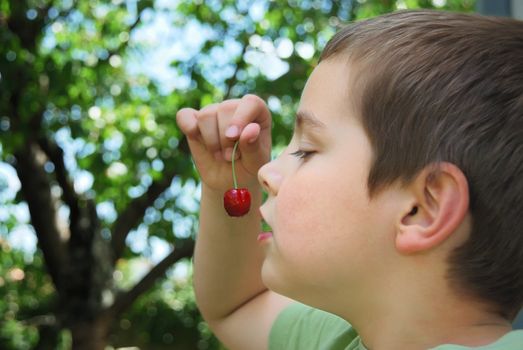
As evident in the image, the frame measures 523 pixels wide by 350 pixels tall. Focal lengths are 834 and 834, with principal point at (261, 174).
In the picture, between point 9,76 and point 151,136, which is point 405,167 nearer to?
point 9,76

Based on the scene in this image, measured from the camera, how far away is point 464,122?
1.03 metres

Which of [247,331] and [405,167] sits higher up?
[405,167]

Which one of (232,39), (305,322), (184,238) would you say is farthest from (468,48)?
(184,238)

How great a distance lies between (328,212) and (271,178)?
0.36ft

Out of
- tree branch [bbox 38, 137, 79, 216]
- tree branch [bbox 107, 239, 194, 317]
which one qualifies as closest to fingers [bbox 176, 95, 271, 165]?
tree branch [bbox 38, 137, 79, 216]

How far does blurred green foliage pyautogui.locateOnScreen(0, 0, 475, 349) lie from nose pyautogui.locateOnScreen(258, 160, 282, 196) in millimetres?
3555

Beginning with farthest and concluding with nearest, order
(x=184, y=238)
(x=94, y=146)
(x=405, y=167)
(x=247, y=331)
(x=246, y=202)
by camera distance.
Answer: (x=184, y=238), (x=94, y=146), (x=247, y=331), (x=246, y=202), (x=405, y=167)

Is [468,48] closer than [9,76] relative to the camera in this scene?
Yes

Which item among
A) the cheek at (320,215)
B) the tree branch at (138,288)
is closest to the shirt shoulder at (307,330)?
the cheek at (320,215)

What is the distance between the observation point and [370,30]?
114 cm

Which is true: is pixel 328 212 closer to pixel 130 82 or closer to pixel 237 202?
pixel 237 202

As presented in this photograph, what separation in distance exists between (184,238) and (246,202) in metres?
5.00

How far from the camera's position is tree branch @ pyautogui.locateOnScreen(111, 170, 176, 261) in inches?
235

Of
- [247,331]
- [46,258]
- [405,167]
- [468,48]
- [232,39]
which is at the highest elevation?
[468,48]
